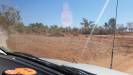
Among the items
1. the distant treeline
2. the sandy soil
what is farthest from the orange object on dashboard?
the sandy soil

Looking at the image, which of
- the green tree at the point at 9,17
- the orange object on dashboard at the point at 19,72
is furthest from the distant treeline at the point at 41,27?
the orange object on dashboard at the point at 19,72

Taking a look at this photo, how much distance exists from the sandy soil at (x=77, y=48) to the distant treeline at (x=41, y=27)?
0.28 m

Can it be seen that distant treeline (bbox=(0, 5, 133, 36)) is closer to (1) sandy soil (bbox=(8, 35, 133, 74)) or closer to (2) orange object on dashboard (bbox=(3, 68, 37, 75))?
(1) sandy soil (bbox=(8, 35, 133, 74))

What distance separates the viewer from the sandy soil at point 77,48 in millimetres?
13663

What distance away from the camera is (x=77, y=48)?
50.3ft

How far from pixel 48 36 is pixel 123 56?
356 cm

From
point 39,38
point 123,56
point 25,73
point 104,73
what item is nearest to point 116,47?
point 123,56

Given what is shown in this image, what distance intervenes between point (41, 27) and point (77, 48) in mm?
2034

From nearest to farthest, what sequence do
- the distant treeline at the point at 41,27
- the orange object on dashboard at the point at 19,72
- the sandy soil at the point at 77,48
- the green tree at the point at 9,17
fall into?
the orange object on dashboard at the point at 19,72, the green tree at the point at 9,17, the distant treeline at the point at 41,27, the sandy soil at the point at 77,48

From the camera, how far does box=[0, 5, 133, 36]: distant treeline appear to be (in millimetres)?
12833

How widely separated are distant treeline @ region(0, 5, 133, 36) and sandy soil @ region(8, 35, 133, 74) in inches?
11.0

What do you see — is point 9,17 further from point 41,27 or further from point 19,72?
point 19,72

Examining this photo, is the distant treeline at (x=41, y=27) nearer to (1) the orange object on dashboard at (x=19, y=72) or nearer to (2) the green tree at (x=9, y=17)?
(2) the green tree at (x=9, y=17)

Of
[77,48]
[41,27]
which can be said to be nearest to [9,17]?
[41,27]
